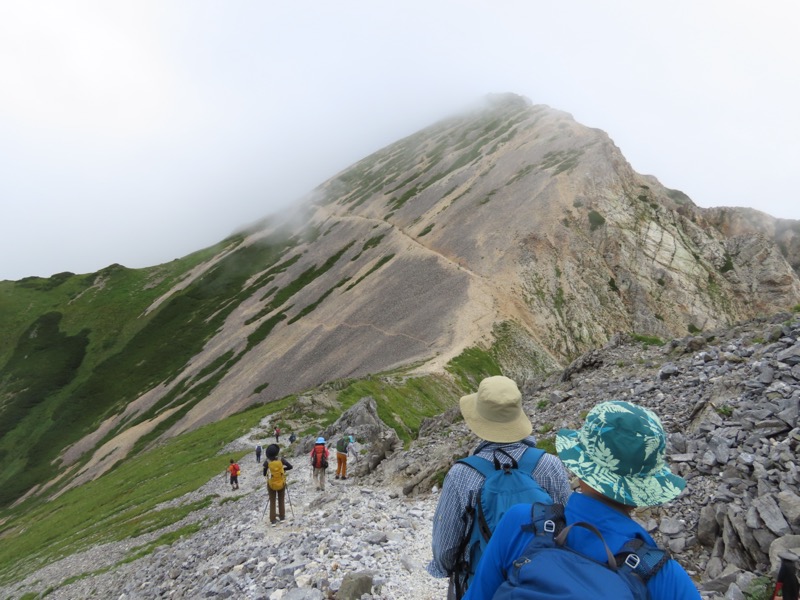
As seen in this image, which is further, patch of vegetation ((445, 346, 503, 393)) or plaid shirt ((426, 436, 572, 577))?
patch of vegetation ((445, 346, 503, 393))

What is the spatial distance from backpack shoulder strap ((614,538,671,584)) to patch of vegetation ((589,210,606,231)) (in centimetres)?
8366

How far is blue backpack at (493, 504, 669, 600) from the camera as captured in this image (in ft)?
9.33

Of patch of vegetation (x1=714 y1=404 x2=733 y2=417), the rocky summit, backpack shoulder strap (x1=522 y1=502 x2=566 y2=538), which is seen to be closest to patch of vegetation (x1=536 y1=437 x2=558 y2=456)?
the rocky summit

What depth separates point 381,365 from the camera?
2431 inches

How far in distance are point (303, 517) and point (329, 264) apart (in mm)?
100701

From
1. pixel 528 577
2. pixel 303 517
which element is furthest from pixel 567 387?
pixel 528 577

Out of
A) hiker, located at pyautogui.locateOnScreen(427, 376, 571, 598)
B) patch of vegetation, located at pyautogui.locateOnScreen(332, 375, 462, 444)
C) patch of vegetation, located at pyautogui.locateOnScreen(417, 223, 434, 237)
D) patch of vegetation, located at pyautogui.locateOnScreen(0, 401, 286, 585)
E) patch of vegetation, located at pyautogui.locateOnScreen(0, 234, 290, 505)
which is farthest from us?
patch of vegetation, located at pyautogui.locateOnScreen(417, 223, 434, 237)

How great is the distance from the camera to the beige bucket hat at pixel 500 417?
220 inches

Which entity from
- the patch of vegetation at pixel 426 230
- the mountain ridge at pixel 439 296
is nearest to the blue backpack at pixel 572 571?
the mountain ridge at pixel 439 296

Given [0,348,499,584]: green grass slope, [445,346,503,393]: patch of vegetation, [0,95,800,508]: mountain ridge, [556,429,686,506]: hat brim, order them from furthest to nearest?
1. [0,95,800,508]: mountain ridge
2. [445,346,503,393]: patch of vegetation
3. [0,348,499,584]: green grass slope
4. [556,429,686,506]: hat brim

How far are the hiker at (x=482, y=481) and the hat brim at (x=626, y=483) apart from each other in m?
1.37

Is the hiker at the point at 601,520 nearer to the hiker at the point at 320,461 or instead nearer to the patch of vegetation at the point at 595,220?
the hiker at the point at 320,461

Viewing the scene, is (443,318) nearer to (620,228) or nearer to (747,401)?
(620,228)

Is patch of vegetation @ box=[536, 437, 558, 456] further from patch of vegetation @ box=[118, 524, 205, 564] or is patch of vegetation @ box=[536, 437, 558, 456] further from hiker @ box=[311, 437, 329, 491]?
patch of vegetation @ box=[118, 524, 205, 564]
